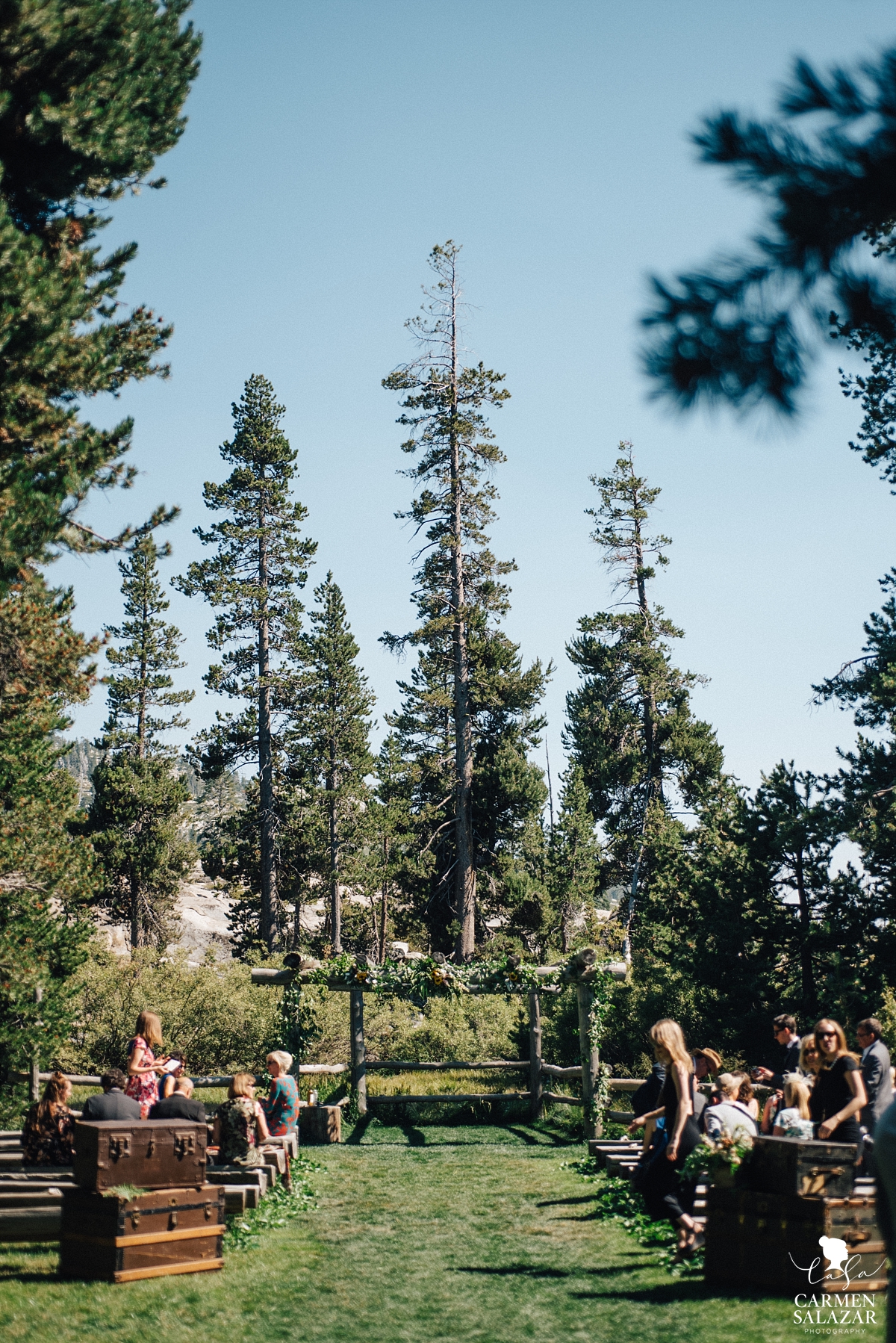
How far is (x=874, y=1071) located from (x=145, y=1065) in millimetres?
5988

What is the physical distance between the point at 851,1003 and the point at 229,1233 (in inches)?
518

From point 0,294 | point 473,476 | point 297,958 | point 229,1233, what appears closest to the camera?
point 229,1233

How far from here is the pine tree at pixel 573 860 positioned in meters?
36.6

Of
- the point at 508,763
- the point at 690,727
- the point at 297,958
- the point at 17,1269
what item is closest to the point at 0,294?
the point at 17,1269

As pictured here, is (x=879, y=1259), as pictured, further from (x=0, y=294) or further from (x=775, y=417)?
(x=0, y=294)

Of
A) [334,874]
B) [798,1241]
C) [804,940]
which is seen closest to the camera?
[798,1241]

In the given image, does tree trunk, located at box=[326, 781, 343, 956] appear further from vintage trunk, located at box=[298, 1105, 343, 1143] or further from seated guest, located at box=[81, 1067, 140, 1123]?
seated guest, located at box=[81, 1067, 140, 1123]

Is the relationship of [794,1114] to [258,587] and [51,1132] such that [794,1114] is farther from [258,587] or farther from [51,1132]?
[258,587]

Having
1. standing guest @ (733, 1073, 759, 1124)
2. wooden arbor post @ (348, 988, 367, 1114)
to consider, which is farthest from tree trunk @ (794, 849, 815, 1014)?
standing guest @ (733, 1073, 759, 1124)

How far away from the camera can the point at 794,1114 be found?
7.12m

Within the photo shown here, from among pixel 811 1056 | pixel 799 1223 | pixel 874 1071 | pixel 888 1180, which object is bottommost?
pixel 799 1223

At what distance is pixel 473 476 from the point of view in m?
33.2

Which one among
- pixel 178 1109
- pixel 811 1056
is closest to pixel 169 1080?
pixel 178 1109

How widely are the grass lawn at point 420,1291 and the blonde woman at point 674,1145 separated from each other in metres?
0.32
